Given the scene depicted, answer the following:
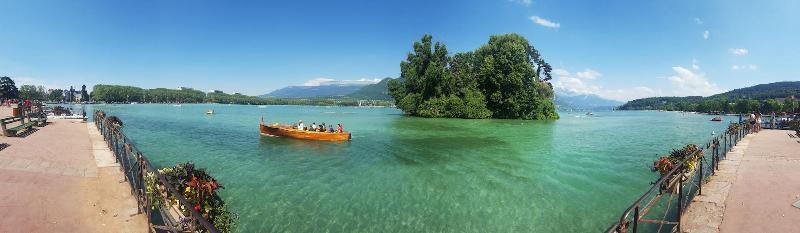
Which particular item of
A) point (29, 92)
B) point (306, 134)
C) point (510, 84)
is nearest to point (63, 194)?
point (306, 134)

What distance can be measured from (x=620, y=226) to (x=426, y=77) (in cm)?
7028

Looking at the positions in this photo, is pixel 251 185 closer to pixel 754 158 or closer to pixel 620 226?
pixel 620 226

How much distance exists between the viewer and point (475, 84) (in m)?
73.8

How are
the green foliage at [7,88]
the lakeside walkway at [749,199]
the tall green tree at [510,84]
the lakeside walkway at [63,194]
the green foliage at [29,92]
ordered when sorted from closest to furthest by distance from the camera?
the lakeside walkway at [63,194], the lakeside walkway at [749,199], the tall green tree at [510,84], the green foliage at [7,88], the green foliage at [29,92]

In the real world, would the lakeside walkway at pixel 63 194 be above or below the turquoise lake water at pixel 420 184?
above

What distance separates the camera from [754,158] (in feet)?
54.8

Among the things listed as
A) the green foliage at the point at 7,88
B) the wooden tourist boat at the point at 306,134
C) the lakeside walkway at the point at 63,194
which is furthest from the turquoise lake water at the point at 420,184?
the green foliage at the point at 7,88

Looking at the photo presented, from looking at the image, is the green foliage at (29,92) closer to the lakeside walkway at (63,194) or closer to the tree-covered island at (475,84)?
the tree-covered island at (475,84)

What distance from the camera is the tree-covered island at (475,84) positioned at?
6856cm

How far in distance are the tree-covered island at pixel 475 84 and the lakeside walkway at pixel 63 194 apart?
59907 millimetres

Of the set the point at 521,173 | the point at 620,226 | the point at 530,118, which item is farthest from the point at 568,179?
→ the point at 530,118

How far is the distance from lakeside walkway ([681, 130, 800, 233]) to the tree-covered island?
53.3 meters

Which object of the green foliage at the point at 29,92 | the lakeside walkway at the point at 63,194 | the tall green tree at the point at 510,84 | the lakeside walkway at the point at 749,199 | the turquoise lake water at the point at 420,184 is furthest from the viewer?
the green foliage at the point at 29,92

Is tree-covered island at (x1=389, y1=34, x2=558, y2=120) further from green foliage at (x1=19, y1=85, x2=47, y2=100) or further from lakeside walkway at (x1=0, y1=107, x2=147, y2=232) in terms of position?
green foliage at (x1=19, y1=85, x2=47, y2=100)
